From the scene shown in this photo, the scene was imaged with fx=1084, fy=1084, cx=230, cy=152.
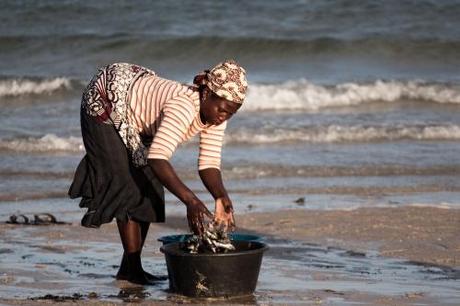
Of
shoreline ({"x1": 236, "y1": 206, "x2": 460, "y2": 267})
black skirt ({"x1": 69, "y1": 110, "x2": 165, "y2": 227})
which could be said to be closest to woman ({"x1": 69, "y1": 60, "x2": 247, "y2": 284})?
black skirt ({"x1": 69, "y1": 110, "x2": 165, "y2": 227})

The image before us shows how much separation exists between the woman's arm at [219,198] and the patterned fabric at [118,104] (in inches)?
13.1

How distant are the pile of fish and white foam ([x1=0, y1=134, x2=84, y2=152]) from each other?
6.32m

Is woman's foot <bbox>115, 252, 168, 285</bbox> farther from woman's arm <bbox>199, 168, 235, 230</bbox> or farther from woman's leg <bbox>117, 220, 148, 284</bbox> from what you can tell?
woman's arm <bbox>199, 168, 235, 230</bbox>

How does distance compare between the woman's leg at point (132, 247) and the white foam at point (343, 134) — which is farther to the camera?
the white foam at point (343, 134)

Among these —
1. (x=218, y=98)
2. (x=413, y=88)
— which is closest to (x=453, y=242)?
(x=218, y=98)

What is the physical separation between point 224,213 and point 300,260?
119 cm

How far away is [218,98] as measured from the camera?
511 cm

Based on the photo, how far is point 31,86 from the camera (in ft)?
53.8

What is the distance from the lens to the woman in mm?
5188

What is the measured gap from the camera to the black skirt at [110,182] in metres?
5.55

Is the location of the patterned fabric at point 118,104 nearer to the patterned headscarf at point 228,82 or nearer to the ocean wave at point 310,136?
the patterned headscarf at point 228,82

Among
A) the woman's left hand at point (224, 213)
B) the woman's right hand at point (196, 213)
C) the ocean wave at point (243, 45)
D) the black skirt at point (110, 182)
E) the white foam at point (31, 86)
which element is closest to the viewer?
the woman's right hand at point (196, 213)

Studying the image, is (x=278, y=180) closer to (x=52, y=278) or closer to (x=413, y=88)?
(x=52, y=278)

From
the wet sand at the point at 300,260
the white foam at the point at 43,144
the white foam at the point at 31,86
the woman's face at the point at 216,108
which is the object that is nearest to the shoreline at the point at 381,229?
the wet sand at the point at 300,260
